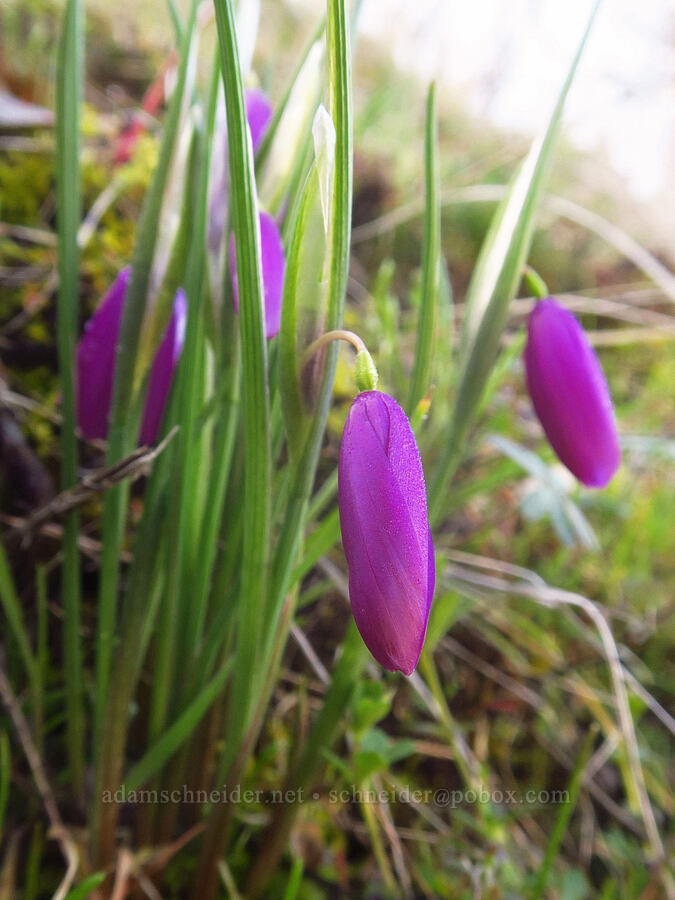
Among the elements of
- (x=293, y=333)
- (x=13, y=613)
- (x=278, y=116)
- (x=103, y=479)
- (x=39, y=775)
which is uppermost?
(x=278, y=116)

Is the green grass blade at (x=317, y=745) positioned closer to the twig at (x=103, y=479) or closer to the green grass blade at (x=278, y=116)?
the twig at (x=103, y=479)

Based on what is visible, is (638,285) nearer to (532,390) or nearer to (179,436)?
(532,390)

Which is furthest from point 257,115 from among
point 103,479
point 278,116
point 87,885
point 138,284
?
point 87,885

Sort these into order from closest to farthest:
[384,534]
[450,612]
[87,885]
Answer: [384,534], [87,885], [450,612]

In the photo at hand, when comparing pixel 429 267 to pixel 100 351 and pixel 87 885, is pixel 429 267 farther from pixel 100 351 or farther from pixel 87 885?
pixel 87 885

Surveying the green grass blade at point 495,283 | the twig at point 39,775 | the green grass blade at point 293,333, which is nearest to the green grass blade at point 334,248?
the green grass blade at point 293,333

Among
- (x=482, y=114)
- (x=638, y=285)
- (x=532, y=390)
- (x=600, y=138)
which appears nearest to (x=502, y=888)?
(x=532, y=390)

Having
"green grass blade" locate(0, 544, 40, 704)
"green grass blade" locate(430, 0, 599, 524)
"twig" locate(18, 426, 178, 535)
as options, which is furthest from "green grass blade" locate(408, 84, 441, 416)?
"green grass blade" locate(0, 544, 40, 704)
